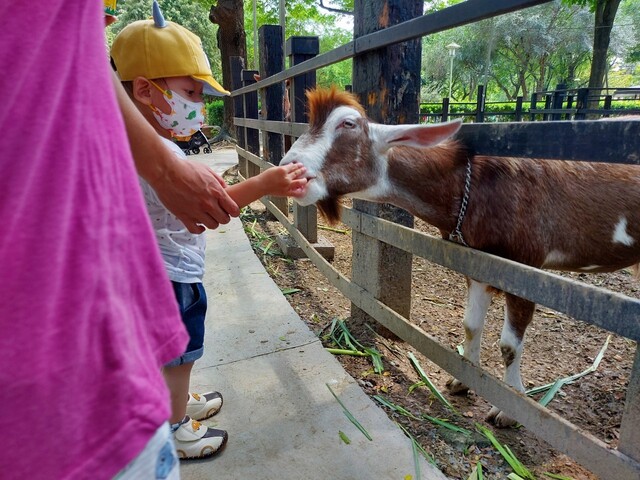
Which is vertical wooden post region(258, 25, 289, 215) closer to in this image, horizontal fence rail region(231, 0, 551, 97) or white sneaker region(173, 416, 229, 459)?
horizontal fence rail region(231, 0, 551, 97)

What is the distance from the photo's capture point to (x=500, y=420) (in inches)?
107

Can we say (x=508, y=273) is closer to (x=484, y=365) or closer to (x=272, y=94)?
(x=484, y=365)

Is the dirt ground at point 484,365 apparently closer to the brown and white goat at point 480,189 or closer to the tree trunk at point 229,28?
the brown and white goat at point 480,189

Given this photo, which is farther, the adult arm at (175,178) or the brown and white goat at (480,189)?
the brown and white goat at (480,189)

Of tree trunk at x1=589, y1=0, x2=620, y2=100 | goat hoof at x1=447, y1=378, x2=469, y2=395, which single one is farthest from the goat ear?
tree trunk at x1=589, y1=0, x2=620, y2=100

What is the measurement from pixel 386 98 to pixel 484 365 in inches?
78.2

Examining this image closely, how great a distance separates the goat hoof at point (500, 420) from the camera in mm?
2697

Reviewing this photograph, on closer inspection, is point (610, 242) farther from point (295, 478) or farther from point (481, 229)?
point (295, 478)

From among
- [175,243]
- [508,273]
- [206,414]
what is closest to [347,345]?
[206,414]

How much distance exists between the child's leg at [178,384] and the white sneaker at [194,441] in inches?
2.6

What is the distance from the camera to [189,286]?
2035 mm

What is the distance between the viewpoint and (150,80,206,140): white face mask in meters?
1.94

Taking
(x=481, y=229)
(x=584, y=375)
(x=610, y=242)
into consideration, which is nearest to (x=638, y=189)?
(x=610, y=242)

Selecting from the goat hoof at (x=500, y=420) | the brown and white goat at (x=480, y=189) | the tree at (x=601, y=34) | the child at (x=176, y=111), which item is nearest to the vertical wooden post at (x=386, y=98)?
the brown and white goat at (x=480, y=189)
